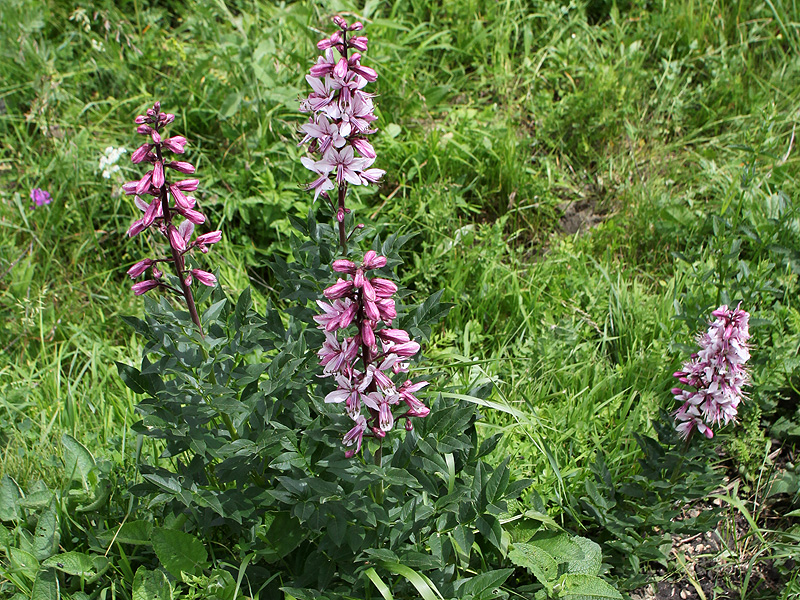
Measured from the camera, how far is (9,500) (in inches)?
101

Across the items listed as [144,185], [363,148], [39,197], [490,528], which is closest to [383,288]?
[363,148]

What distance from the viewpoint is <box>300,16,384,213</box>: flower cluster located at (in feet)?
6.77

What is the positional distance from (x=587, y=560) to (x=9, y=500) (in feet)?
6.94

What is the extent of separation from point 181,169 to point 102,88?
2913 mm

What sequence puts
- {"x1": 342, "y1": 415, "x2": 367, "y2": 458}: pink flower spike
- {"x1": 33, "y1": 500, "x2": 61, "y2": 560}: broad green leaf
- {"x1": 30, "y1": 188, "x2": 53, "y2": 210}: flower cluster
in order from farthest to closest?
{"x1": 30, "y1": 188, "x2": 53, "y2": 210}: flower cluster, {"x1": 33, "y1": 500, "x2": 61, "y2": 560}: broad green leaf, {"x1": 342, "y1": 415, "x2": 367, "y2": 458}: pink flower spike

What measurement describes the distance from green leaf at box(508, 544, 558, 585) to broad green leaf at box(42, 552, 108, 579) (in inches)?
54.8

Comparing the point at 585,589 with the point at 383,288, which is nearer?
the point at 383,288

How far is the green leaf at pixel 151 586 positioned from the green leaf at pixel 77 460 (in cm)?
51


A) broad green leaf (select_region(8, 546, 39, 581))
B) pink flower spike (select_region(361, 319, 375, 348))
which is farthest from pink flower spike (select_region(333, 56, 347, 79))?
broad green leaf (select_region(8, 546, 39, 581))

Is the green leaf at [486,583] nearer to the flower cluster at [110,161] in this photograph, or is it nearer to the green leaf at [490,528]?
the green leaf at [490,528]

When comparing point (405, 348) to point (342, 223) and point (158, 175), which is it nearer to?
point (342, 223)

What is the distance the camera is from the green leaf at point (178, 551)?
225 cm

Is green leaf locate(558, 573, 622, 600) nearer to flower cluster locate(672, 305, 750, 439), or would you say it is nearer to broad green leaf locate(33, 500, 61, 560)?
flower cluster locate(672, 305, 750, 439)

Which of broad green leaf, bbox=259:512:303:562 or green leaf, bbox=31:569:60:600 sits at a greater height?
broad green leaf, bbox=259:512:303:562
